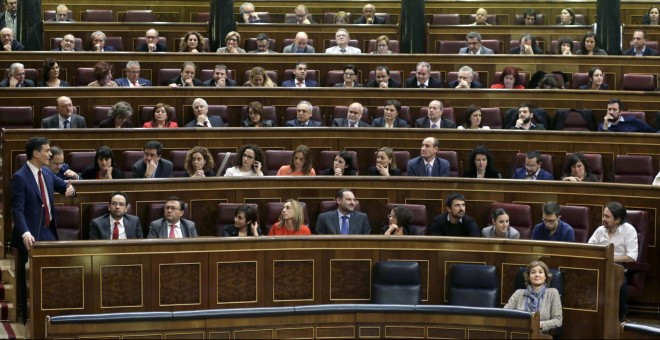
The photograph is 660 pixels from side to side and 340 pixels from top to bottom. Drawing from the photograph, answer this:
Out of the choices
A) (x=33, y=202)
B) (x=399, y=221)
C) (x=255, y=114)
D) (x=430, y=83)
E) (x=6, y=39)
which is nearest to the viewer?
(x=33, y=202)

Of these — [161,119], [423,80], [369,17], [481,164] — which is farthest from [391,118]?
[369,17]

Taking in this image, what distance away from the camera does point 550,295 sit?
6699mm

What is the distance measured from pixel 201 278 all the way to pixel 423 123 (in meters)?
2.62

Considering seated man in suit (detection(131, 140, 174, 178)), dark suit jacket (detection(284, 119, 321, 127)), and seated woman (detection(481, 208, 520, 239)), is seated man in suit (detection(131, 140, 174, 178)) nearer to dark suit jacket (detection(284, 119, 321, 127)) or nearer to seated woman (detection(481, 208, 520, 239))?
dark suit jacket (detection(284, 119, 321, 127))

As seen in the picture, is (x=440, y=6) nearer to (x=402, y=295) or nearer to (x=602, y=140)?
(x=602, y=140)

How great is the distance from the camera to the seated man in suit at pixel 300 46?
10.4 m

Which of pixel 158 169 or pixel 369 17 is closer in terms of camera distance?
pixel 158 169

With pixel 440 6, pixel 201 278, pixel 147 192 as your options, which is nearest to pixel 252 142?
pixel 147 192

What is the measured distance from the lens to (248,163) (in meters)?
8.00

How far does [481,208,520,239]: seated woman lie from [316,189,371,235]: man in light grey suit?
0.72 metres

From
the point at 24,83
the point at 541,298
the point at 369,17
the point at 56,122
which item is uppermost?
the point at 369,17

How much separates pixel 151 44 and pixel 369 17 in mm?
2249

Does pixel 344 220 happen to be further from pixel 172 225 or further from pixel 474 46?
pixel 474 46

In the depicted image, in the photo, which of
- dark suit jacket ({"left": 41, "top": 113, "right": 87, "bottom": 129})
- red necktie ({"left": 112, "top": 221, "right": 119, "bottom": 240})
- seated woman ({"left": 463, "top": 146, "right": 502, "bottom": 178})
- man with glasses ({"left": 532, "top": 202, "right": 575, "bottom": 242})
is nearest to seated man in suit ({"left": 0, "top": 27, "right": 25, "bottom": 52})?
dark suit jacket ({"left": 41, "top": 113, "right": 87, "bottom": 129})
